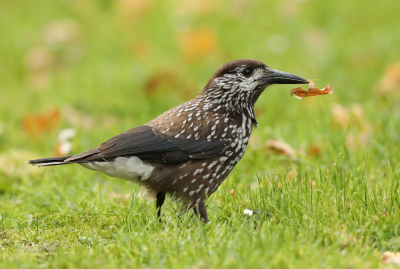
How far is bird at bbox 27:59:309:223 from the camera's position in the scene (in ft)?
14.4

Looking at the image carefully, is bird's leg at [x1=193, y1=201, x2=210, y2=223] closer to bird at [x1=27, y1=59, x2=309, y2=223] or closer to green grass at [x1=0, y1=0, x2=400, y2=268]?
bird at [x1=27, y1=59, x2=309, y2=223]

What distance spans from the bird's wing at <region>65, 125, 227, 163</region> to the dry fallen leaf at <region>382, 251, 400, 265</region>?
1610 mm

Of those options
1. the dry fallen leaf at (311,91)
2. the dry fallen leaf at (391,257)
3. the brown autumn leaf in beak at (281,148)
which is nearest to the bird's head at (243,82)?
the dry fallen leaf at (311,91)

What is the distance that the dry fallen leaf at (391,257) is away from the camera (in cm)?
322

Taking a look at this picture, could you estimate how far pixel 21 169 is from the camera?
5.80 meters

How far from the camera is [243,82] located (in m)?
4.85

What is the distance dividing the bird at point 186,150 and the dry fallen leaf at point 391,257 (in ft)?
4.49

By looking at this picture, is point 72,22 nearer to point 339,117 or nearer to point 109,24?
point 109,24

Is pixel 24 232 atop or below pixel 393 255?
atop

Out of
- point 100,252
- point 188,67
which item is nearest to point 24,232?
point 100,252

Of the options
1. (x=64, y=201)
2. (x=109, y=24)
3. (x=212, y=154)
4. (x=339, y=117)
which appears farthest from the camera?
(x=109, y=24)

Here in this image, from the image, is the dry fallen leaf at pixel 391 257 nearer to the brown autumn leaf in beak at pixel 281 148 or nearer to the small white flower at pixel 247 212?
the small white flower at pixel 247 212

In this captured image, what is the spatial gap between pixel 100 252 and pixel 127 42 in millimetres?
7560

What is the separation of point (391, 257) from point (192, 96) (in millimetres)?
5319
